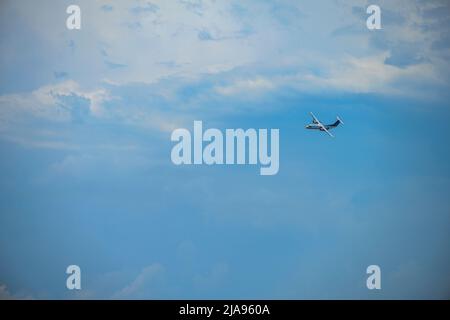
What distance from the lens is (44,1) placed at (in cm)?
643

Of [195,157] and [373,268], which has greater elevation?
[195,157]
